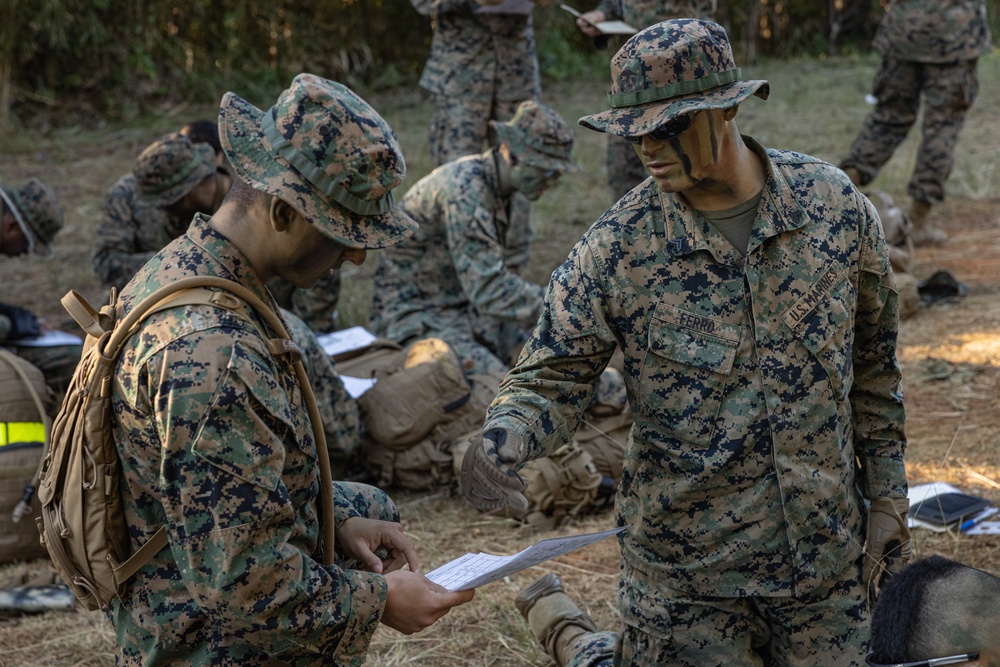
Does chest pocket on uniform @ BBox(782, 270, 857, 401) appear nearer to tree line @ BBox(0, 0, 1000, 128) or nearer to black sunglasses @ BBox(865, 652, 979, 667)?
black sunglasses @ BBox(865, 652, 979, 667)

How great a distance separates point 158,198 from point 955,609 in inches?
178

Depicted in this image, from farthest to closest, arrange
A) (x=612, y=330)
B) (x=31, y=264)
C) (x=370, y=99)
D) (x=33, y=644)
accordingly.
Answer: (x=370, y=99) → (x=31, y=264) → (x=33, y=644) → (x=612, y=330)

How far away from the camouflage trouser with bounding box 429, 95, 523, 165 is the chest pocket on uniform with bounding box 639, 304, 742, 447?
4.99m

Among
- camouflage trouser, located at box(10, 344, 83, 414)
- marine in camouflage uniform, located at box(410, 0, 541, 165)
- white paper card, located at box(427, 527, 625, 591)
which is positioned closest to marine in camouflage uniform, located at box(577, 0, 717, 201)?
marine in camouflage uniform, located at box(410, 0, 541, 165)

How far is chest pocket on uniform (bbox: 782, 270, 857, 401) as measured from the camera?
8.49 feet

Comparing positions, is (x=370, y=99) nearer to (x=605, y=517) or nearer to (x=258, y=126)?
(x=605, y=517)

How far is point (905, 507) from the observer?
283cm

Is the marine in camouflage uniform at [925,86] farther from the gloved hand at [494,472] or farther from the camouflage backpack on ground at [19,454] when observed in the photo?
the gloved hand at [494,472]

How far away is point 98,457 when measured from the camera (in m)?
2.05

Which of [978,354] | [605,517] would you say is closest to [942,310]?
[978,354]

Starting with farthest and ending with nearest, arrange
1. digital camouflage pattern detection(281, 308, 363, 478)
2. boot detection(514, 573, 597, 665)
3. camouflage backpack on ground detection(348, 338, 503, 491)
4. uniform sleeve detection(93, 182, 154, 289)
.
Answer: uniform sleeve detection(93, 182, 154, 289)
camouflage backpack on ground detection(348, 338, 503, 491)
digital camouflage pattern detection(281, 308, 363, 478)
boot detection(514, 573, 597, 665)

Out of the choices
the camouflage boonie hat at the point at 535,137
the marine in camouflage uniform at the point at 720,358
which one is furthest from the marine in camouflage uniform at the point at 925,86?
the marine in camouflage uniform at the point at 720,358

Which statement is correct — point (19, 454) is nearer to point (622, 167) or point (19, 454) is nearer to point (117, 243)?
point (117, 243)

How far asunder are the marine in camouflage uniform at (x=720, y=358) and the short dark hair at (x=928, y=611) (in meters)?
0.50
